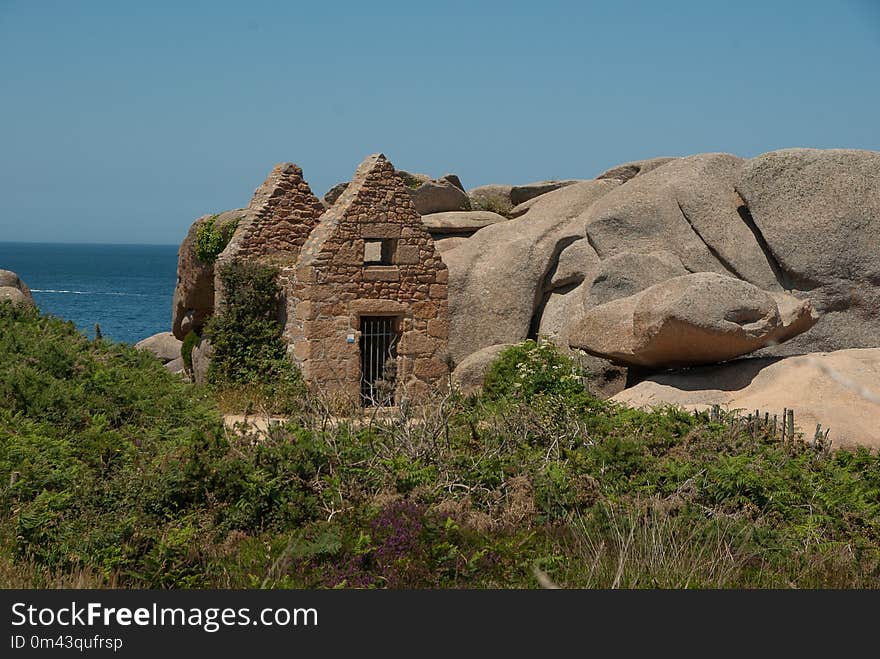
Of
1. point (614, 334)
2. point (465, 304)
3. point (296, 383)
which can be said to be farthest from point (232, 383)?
point (614, 334)

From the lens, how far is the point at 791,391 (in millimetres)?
14484

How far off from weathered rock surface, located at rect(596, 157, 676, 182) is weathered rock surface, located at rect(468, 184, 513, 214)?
9.90 feet

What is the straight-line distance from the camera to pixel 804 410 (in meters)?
13.8

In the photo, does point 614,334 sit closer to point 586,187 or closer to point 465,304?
point 465,304

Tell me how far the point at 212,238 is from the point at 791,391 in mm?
13309

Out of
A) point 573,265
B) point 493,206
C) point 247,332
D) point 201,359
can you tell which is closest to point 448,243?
point 493,206

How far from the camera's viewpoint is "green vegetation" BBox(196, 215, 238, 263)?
72.1 feet

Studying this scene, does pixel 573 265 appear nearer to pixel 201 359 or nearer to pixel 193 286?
pixel 201 359

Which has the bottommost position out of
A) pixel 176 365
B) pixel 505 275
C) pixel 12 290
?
pixel 176 365

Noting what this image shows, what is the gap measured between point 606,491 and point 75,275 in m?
139

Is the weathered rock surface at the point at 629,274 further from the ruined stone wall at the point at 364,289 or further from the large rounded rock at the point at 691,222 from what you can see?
the ruined stone wall at the point at 364,289

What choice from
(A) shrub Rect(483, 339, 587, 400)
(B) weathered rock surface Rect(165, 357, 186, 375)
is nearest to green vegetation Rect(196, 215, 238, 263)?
(B) weathered rock surface Rect(165, 357, 186, 375)

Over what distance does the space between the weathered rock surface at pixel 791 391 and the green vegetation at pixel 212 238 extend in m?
10.1

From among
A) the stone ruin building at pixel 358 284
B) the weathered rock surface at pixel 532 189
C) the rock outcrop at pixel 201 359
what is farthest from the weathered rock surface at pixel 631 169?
the rock outcrop at pixel 201 359
